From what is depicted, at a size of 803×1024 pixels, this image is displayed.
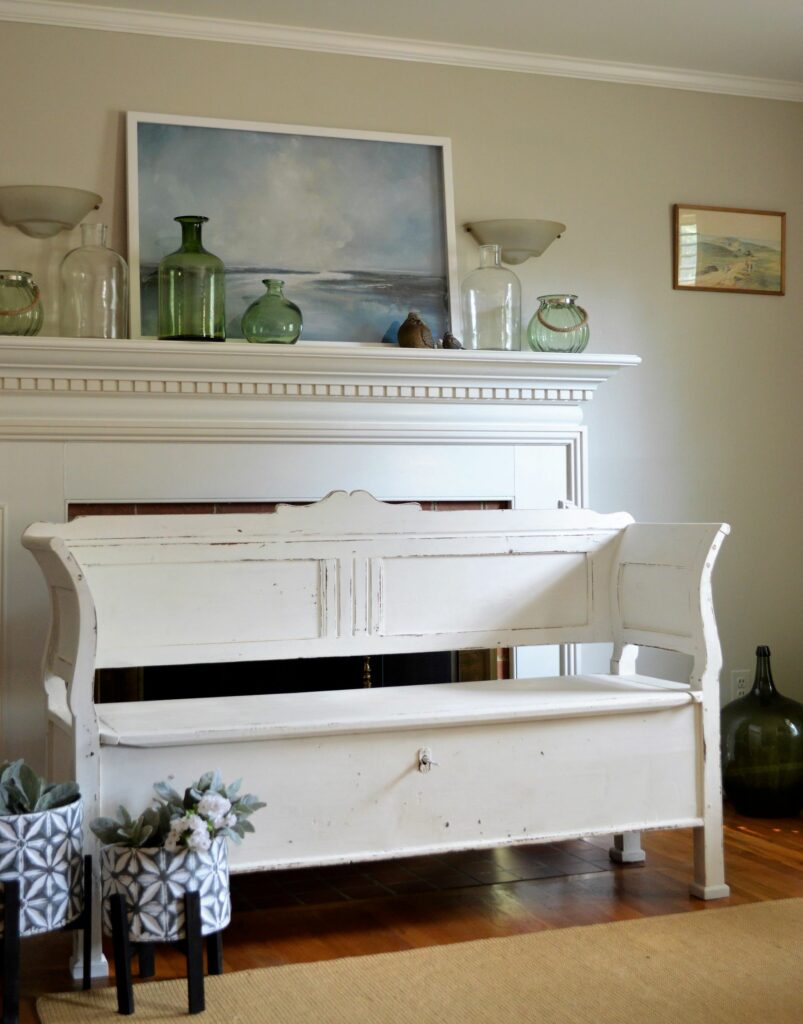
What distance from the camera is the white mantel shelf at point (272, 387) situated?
3.02 meters

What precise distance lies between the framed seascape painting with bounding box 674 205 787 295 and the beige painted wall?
0.04 m

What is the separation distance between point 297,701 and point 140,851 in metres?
0.60

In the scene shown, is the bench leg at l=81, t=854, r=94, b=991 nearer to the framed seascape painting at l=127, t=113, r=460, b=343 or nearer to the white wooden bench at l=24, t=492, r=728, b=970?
the white wooden bench at l=24, t=492, r=728, b=970

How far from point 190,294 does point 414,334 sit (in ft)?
2.02

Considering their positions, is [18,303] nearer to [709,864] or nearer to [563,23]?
[563,23]

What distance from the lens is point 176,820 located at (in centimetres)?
217

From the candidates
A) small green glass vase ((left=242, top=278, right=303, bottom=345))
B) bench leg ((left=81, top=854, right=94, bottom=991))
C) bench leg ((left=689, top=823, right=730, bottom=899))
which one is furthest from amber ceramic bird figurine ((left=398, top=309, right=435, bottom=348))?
bench leg ((left=81, top=854, right=94, bottom=991))

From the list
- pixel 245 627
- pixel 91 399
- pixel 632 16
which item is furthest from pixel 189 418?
pixel 632 16

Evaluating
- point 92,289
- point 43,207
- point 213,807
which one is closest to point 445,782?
point 213,807

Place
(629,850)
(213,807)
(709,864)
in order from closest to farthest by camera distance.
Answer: (213,807) < (709,864) < (629,850)

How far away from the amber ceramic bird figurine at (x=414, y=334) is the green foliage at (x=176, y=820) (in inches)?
57.7

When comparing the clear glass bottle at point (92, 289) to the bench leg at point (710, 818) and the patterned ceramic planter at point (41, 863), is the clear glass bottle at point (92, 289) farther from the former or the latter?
the bench leg at point (710, 818)

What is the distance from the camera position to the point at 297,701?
270cm

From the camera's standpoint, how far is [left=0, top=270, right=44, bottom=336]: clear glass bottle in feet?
9.93
